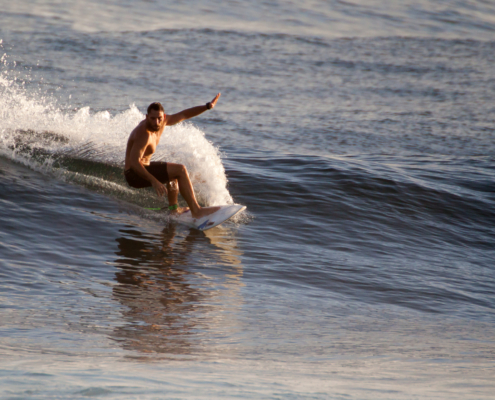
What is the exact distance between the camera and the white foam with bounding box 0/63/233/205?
856 centimetres

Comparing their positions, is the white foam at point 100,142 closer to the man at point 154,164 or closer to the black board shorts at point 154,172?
the man at point 154,164

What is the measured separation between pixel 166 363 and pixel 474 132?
1335 centimetres

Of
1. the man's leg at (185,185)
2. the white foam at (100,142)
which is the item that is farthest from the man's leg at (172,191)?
the white foam at (100,142)

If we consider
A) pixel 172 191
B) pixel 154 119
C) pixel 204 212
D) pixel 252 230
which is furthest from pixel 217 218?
pixel 154 119

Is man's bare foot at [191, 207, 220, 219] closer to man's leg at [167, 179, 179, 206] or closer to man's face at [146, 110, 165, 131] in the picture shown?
man's leg at [167, 179, 179, 206]

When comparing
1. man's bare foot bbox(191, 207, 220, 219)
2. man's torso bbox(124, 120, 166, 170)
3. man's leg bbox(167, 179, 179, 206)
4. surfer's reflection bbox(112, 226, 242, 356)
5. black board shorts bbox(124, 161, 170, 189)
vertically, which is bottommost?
surfer's reflection bbox(112, 226, 242, 356)

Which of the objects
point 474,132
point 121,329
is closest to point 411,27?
point 474,132

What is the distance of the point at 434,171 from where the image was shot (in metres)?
11.3

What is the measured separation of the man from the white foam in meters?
0.90

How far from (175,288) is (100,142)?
4.71 m

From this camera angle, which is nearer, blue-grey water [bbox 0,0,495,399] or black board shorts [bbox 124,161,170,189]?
blue-grey water [bbox 0,0,495,399]

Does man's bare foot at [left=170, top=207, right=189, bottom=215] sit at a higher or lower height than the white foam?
lower

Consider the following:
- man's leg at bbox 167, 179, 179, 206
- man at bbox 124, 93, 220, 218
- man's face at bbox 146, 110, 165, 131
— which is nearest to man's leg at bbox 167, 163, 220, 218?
man at bbox 124, 93, 220, 218

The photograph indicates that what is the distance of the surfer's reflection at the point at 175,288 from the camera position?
4.25 meters
